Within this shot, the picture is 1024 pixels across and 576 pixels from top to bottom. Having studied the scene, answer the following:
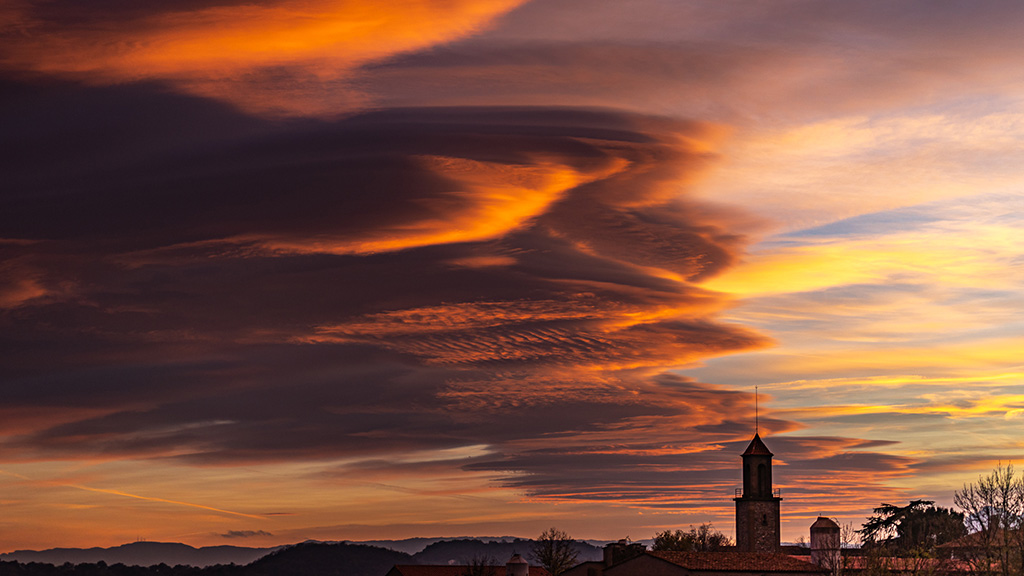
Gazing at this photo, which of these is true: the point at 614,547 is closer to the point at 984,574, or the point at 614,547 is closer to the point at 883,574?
the point at 883,574

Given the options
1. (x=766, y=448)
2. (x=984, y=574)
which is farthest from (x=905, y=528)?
(x=984, y=574)

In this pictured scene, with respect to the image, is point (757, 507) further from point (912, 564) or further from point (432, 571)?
point (432, 571)

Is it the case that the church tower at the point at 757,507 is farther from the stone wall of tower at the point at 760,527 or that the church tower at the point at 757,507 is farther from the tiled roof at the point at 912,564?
the tiled roof at the point at 912,564

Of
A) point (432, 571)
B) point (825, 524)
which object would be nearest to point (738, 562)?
point (825, 524)

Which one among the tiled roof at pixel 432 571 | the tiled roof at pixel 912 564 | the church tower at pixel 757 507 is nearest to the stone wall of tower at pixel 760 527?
the church tower at pixel 757 507

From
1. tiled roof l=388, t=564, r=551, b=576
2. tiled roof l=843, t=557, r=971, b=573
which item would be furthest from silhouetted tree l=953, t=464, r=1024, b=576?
tiled roof l=388, t=564, r=551, b=576

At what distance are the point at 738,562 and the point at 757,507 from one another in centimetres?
1615

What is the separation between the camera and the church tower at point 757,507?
97.4m

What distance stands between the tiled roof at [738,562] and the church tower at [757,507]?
41.5ft

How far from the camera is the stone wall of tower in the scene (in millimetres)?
97250

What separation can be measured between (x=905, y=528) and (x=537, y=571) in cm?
5224

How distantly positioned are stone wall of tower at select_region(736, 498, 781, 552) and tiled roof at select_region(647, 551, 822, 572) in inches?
496

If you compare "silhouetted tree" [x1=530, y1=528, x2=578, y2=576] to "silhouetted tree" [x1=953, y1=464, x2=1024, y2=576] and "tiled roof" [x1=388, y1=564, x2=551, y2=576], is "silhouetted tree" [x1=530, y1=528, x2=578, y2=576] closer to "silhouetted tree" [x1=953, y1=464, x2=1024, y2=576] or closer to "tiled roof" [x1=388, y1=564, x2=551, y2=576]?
"tiled roof" [x1=388, y1=564, x2=551, y2=576]

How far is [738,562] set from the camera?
82625 mm
